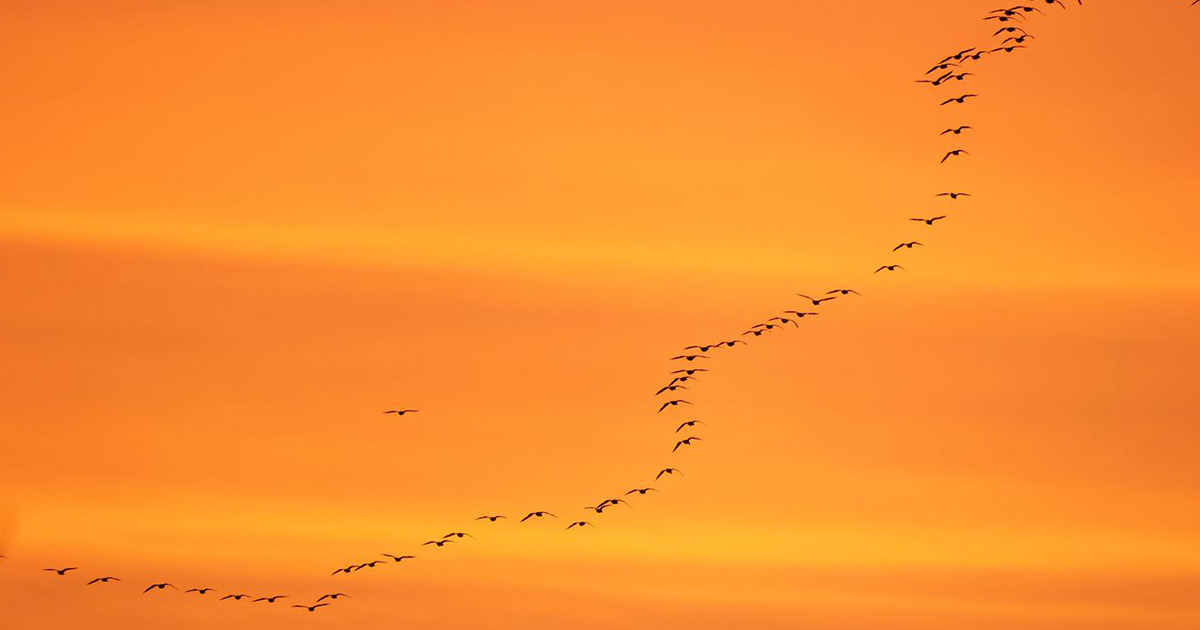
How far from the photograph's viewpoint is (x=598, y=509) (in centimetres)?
6881

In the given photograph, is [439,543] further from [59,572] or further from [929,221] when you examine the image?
[929,221]

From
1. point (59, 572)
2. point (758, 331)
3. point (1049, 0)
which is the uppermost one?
point (1049, 0)

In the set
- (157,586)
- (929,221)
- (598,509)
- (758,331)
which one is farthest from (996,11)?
(157,586)

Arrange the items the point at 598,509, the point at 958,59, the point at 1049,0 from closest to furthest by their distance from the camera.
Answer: the point at 1049,0 → the point at 958,59 → the point at 598,509

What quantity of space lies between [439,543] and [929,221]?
2042 cm

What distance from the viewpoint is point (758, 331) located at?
6625cm

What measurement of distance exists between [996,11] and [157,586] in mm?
35286

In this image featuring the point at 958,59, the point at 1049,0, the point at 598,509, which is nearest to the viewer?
the point at 1049,0

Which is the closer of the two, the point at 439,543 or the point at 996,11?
the point at 996,11

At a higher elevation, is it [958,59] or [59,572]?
[958,59]

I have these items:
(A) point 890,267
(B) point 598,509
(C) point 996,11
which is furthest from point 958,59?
(B) point 598,509

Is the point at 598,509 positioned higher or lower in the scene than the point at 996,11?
lower

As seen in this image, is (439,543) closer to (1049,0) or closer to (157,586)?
(157,586)

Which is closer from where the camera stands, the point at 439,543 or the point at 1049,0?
the point at 1049,0
